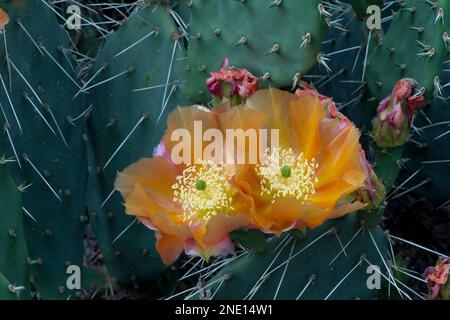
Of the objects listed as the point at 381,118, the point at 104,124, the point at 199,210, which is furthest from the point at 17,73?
the point at 381,118

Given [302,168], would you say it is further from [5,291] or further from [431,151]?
[431,151]

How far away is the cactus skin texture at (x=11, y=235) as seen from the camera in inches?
55.0

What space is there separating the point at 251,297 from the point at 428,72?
50 cm

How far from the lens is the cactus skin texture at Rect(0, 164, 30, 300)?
55.0 inches

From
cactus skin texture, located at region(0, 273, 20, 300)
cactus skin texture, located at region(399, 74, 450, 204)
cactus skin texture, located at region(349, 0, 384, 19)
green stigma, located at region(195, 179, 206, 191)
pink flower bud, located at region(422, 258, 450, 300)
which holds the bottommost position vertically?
cactus skin texture, located at region(399, 74, 450, 204)

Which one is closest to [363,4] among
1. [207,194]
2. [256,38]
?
[256,38]

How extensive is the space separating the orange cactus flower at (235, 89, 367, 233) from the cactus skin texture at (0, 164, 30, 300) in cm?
39

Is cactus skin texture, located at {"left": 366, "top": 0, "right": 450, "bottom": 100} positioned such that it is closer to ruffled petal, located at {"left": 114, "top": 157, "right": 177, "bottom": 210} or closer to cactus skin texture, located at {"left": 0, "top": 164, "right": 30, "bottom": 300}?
ruffled petal, located at {"left": 114, "top": 157, "right": 177, "bottom": 210}

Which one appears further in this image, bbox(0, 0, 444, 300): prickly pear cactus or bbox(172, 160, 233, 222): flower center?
bbox(0, 0, 444, 300): prickly pear cactus

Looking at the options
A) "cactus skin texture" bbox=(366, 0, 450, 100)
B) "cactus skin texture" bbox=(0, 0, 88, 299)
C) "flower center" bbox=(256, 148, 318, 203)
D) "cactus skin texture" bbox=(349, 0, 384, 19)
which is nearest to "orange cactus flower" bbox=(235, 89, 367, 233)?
"flower center" bbox=(256, 148, 318, 203)

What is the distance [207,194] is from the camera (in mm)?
1252

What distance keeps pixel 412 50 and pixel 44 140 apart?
712 mm
